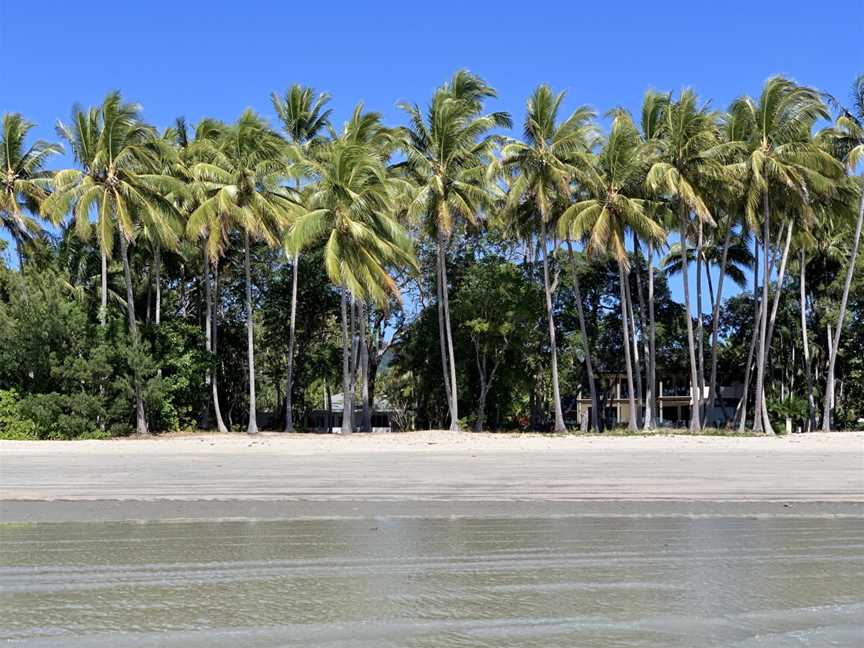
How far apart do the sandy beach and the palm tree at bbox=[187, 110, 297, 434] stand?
9.81m

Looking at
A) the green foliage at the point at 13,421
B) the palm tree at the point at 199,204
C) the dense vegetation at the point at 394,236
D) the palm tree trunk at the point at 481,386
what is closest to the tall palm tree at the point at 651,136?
the dense vegetation at the point at 394,236

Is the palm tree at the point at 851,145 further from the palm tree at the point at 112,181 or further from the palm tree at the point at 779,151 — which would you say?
the palm tree at the point at 112,181

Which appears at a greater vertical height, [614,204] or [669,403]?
[614,204]

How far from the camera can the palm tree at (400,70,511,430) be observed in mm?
28344

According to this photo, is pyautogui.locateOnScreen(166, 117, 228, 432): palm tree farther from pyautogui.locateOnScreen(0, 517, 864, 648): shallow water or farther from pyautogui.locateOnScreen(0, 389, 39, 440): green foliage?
pyautogui.locateOnScreen(0, 517, 864, 648): shallow water

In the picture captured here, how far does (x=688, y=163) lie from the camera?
1115 inches

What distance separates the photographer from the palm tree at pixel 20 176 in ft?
98.1

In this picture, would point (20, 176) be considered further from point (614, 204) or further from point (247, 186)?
point (614, 204)

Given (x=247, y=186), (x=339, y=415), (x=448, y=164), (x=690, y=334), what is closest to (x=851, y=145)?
(x=690, y=334)

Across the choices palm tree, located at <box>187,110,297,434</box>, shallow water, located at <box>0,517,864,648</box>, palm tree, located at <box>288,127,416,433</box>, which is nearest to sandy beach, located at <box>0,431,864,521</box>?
shallow water, located at <box>0,517,864,648</box>

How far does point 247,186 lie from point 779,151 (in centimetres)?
1795

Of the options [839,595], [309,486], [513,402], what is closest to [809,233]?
[513,402]

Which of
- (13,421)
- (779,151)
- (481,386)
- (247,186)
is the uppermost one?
(779,151)

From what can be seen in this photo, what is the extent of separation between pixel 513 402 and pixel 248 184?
1580 cm
